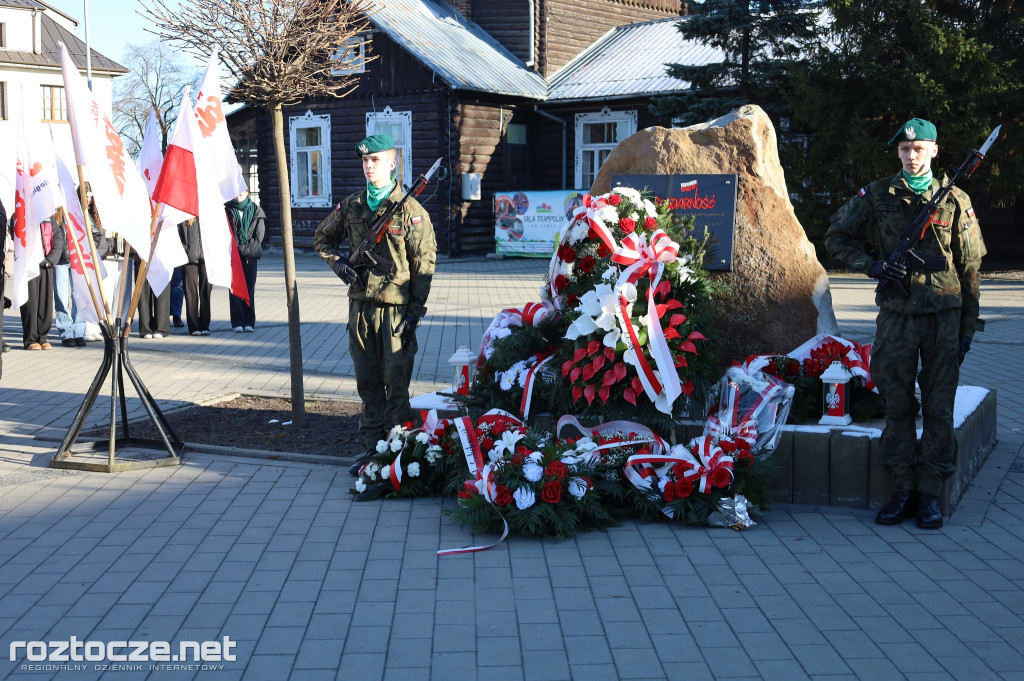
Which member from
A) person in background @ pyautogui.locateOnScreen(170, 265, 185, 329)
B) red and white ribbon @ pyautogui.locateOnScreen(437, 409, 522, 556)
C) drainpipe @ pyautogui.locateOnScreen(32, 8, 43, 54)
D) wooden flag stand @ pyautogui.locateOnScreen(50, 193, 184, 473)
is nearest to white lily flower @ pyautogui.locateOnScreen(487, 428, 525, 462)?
red and white ribbon @ pyautogui.locateOnScreen(437, 409, 522, 556)

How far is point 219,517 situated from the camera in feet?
17.4

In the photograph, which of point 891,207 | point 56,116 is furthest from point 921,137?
point 56,116

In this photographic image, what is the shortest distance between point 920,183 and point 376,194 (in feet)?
10.3

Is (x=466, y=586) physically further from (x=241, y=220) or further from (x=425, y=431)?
(x=241, y=220)

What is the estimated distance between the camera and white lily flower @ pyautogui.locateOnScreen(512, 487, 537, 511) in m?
4.99

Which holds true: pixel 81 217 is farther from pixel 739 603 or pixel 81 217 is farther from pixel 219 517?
pixel 739 603

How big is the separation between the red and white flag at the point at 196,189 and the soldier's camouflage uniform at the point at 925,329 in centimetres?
384

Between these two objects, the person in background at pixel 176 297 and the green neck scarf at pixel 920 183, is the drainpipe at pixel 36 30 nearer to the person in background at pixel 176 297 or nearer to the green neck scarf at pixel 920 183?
the person in background at pixel 176 297

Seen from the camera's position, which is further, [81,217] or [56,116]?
[56,116]

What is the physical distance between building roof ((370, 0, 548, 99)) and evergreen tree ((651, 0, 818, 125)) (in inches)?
196

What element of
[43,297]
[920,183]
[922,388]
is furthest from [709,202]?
[43,297]

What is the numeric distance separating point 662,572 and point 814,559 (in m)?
0.75

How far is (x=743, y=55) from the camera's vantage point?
2083cm

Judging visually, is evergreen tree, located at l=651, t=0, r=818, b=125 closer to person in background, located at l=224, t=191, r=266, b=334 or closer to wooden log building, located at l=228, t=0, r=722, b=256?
wooden log building, located at l=228, t=0, r=722, b=256
